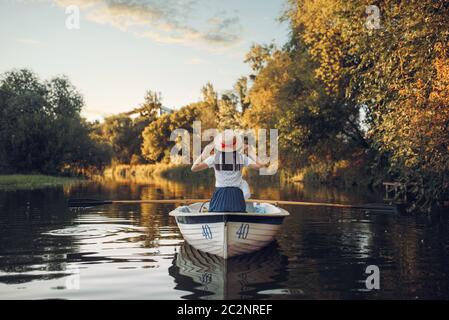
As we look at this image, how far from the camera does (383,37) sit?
18.4 m

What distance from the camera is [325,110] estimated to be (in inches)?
1406

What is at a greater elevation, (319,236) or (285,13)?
(285,13)

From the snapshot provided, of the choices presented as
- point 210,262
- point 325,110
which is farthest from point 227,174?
point 325,110

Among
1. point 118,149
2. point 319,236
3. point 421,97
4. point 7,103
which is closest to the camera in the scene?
point 319,236

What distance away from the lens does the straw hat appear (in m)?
12.6

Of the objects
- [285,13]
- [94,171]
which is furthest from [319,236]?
[94,171]

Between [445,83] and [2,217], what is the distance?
1614 centimetres

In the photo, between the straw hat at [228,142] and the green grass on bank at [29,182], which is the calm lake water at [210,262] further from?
the green grass on bank at [29,182]

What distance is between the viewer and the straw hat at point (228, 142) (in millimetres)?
12641

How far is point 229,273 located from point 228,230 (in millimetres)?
1128

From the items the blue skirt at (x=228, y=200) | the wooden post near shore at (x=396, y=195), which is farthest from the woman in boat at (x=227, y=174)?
the wooden post near shore at (x=396, y=195)

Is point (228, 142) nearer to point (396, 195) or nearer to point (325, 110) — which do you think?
point (396, 195)
